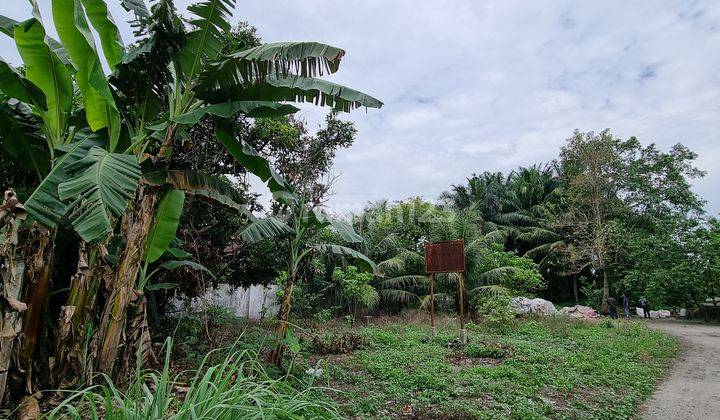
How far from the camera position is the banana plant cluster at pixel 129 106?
340 centimetres

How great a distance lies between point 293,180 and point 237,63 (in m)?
4.25

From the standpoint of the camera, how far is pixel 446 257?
10.1 meters

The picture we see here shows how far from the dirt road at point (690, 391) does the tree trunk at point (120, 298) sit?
5.32m

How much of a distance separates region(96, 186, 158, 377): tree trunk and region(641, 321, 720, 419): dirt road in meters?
5.32

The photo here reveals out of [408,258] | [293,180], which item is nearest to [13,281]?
[293,180]

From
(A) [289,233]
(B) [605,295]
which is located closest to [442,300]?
(B) [605,295]

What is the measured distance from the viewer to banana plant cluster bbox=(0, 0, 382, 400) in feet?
11.1

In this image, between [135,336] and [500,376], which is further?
[500,376]

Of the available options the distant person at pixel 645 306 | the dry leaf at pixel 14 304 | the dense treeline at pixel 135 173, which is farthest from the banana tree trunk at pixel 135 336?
the distant person at pixel 645 306

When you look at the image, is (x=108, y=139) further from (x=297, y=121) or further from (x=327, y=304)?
(x=327, y=304)

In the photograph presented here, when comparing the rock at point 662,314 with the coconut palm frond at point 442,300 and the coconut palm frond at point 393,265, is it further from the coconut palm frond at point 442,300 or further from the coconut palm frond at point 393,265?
the coconut palm frond at point 393,265

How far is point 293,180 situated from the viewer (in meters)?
8.32

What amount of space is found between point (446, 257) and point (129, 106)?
7428 millimetres

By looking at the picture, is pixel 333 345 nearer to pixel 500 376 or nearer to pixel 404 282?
pixel 500 376
